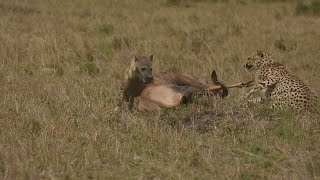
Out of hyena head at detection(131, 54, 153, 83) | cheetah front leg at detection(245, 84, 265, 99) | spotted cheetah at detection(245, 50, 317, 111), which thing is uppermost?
hyena head at detection(131, 54, 153, 83)

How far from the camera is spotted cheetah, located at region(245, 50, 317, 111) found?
316 inches

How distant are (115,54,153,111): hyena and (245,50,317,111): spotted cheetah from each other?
1523 mm

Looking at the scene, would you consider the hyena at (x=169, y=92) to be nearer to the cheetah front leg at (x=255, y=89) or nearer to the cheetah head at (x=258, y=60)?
the cheetah front leg at (x=255, y=89)

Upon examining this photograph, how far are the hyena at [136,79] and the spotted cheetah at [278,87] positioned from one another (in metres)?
1.52

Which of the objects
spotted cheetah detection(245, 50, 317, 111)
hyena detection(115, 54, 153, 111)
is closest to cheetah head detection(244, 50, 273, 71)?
spotted cheetah detection(245, 50, 317, 111)

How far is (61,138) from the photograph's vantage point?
6.36m

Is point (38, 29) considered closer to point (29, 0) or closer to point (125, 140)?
point (29, 0)

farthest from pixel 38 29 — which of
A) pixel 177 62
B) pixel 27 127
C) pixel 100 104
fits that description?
pixel 27 127

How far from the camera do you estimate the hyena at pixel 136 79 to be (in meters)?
8.14

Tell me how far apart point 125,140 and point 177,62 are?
497 centimetres

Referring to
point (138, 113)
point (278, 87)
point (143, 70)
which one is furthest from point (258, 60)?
point (138, 113)

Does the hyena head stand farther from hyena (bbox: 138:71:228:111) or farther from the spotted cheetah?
the spotted cheetah

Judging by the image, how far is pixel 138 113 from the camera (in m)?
7.82

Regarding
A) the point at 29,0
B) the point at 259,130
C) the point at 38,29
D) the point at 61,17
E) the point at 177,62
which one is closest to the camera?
the point at 259,130
